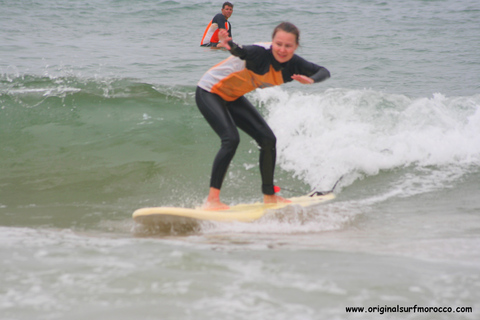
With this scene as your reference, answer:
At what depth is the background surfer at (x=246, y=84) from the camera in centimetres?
388

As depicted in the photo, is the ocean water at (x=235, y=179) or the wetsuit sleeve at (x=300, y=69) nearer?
the ocean water at (x=235, y=179)

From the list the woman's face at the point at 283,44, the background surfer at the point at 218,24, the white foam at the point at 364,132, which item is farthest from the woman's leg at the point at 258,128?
the background surfer at the point at 218,24

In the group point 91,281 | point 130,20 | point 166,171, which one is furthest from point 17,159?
point 130,20

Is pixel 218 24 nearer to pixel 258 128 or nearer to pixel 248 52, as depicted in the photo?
pixel 258 128

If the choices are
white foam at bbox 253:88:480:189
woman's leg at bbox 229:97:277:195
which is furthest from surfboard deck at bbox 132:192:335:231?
white foam at bbox 253:88:480:189

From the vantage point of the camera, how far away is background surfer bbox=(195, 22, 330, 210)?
3875 millimetres

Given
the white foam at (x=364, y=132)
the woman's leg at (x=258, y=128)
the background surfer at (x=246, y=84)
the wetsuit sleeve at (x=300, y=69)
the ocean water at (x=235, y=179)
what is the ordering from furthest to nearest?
the white foam at (x=364, y=132) → the woman's leg at (x=258, y=128) → the wetsuit sleeve at (x=300, y=69) → the background surfer at (x=246, y=84) → the ocean water at (x=235, y=179)

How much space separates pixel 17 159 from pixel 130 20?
458 inches

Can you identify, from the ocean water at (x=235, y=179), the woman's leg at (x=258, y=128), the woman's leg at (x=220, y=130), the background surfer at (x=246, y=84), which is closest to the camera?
the ocean water at (x=235, y=179)

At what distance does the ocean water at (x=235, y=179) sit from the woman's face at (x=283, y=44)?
1330mm

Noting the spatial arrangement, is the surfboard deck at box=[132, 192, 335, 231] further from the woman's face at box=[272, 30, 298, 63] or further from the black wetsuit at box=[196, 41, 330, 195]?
the woman's face at box=[272, 30, 298, 63]

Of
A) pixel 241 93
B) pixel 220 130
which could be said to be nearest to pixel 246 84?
pixel 241 93

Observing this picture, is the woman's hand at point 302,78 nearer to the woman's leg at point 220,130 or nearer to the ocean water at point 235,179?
the woman's leg at point 220,130

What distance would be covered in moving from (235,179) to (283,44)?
2.41 metres
